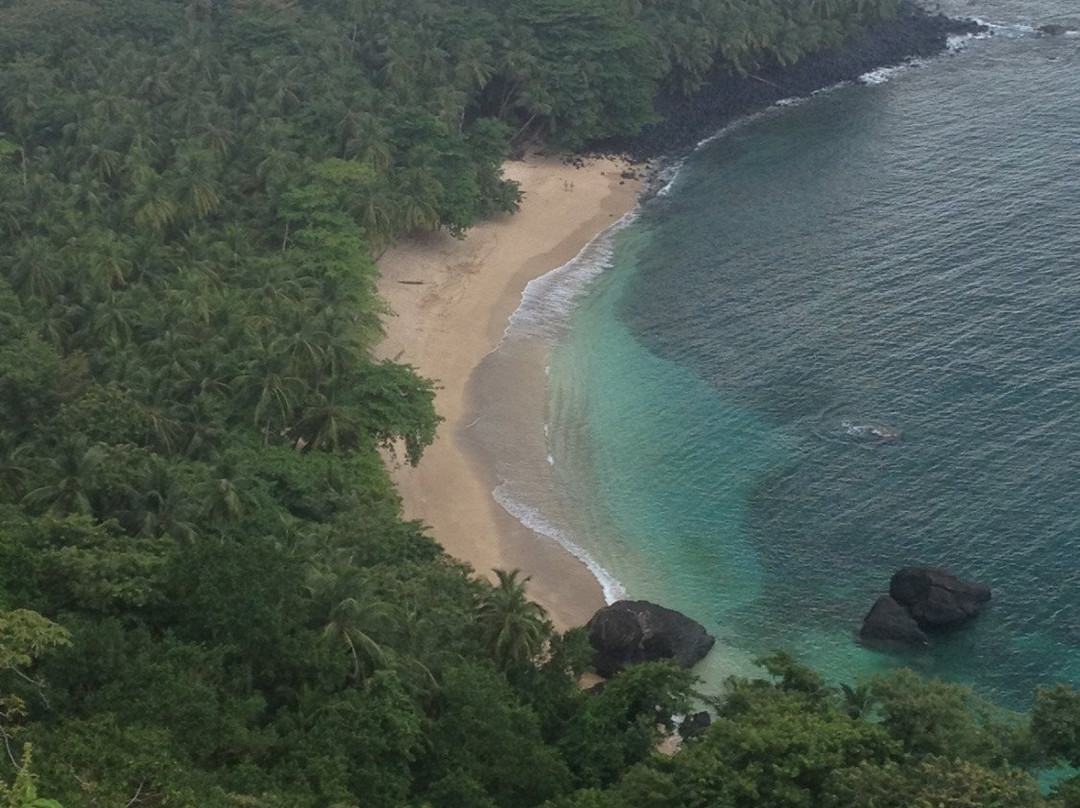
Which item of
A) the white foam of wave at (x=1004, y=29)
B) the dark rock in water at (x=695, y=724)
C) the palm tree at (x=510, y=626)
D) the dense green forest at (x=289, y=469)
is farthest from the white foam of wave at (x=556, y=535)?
the white foam of wave at (x=1004, y=29)

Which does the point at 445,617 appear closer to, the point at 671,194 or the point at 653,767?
the point at 653,767

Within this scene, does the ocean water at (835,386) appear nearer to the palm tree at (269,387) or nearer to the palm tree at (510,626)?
the palm tree at (510,626)

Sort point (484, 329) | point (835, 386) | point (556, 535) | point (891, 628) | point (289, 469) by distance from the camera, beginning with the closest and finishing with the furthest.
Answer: point (891, 628)
point (289, 469)
point (556, 535)
point (835, 386)
point (484, 329)

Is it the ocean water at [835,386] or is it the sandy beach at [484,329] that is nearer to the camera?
the ocean water at [835,386]

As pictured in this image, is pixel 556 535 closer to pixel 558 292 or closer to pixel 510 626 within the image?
pixel 510 626

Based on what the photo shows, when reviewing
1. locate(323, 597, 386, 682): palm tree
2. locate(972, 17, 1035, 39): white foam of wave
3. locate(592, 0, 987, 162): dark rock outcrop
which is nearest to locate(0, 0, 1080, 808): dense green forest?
locate(323, 597, 386, 682): palm tree

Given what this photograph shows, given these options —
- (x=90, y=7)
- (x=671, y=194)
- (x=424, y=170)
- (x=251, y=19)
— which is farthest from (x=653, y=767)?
(x=90, y=7)

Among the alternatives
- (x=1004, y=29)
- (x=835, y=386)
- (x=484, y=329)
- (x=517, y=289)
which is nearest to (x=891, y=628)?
(x=835, y=386)
